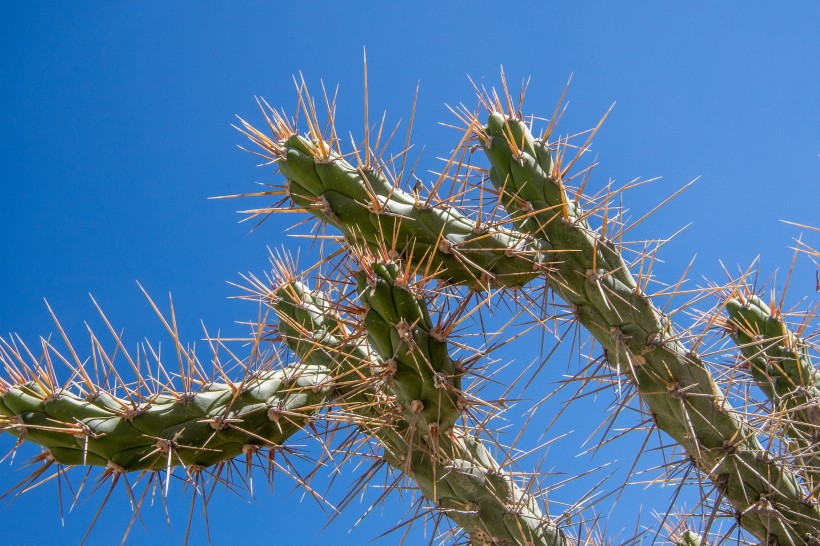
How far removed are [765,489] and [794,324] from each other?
1.00m

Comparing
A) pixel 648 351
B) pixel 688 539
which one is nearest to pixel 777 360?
pixel 688 539

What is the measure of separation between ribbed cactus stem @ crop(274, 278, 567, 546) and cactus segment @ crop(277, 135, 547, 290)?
167 mm

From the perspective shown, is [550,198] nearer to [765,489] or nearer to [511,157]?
[511,157]

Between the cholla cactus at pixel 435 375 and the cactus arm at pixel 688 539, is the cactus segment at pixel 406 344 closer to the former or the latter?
the cholla cactus at pixel 435 375

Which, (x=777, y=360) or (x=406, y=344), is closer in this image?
(x=406, y=344)

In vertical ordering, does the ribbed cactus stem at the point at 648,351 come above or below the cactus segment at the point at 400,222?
below

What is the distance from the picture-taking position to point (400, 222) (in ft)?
7.20

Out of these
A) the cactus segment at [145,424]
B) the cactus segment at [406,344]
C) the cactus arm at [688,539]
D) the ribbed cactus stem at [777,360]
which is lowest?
the cactus arm at [688,539]

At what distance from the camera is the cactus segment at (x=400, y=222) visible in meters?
2.22

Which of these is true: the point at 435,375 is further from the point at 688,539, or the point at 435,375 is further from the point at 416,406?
the point at 688,539

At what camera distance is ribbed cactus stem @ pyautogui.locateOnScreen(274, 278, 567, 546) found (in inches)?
80.9

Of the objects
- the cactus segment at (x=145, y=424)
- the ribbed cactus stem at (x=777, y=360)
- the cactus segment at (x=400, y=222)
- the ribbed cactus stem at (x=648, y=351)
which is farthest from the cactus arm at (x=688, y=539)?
the cactus segment at (x=145, y=424)

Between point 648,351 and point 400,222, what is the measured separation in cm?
72

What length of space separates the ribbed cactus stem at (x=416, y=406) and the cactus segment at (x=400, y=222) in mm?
167
